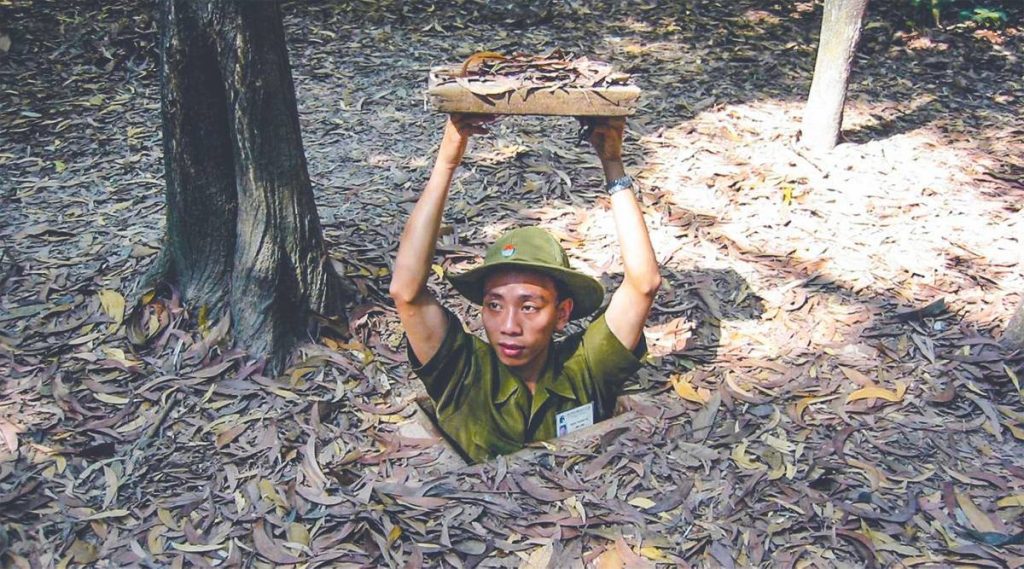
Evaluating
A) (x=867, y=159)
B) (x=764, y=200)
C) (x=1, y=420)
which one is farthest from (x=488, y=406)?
(x=867, y=159)

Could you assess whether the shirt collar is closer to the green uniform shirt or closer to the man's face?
the green uniform shirt

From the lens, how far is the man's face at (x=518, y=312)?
12.0ft

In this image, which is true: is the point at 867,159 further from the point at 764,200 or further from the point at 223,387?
the point at 223,387

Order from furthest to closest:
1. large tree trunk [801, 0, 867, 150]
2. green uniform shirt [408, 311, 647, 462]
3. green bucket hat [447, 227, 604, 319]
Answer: large tree trunk [801, 0, 867, 150] → green uniform shirt [408, 311, 647, 462] → green bucket hat [447, 227, 604, 319]

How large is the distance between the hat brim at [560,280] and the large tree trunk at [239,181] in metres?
0.82

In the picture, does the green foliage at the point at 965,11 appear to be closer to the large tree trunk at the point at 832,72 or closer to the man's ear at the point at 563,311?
the large tree trunk at the point at 832,72

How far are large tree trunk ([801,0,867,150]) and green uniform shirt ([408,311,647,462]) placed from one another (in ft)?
10.4

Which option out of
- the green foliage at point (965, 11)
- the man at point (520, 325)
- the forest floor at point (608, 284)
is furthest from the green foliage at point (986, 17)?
the man at point (520, 325)

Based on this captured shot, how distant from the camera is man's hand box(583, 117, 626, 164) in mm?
3492

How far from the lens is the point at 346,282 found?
4570 mm

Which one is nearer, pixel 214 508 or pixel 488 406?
pixel 214 508

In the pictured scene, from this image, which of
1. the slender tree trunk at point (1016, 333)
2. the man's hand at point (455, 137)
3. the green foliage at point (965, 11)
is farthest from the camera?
the green foliage at point (965, 11)

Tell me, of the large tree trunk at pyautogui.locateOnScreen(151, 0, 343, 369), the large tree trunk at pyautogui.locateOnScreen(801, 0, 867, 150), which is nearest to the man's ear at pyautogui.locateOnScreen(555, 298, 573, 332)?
the large tree trunk at pyautogui.locateOnScreen(151, 0, 343, 369)

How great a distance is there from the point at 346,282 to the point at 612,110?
182 cm
